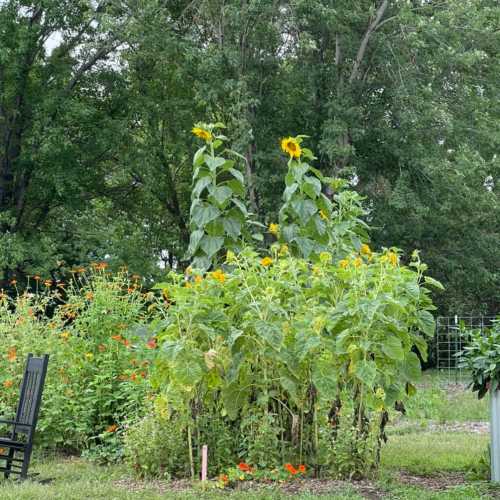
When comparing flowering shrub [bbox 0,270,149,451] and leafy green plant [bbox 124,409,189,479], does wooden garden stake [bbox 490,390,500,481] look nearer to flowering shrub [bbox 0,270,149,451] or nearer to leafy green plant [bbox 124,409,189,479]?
leafy green plant [bbox 124,409,189,479]

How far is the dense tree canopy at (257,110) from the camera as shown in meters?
16.5

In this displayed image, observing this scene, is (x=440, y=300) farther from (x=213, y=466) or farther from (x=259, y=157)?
(x=213, y=466)

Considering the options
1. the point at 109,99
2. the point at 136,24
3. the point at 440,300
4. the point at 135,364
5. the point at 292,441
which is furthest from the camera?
the point at 440,300

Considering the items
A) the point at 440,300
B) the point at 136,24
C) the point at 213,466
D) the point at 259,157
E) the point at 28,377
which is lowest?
the point at 213,466

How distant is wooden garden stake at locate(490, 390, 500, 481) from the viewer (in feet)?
18.0

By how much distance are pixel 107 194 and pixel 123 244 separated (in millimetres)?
2530

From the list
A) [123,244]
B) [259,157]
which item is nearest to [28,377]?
[259,157]

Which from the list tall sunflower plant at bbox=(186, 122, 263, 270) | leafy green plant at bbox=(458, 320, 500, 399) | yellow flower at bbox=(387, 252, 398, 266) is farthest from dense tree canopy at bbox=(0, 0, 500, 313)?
leafy green plant at bbox=(458, 320, 500, 399)

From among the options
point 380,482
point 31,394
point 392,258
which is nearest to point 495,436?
point 380,482

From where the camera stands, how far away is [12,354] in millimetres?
7613

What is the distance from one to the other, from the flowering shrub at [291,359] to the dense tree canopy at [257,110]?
1054cm

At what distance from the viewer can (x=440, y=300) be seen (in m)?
21.5

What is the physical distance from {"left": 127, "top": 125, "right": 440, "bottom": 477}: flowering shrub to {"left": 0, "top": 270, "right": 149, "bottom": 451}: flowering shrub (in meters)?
1.14

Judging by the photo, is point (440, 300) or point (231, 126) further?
point (440, 300)
